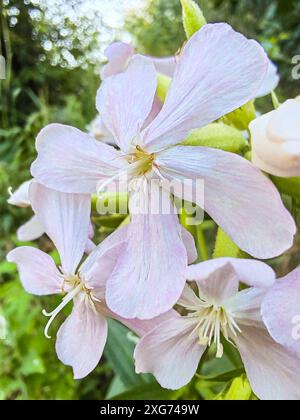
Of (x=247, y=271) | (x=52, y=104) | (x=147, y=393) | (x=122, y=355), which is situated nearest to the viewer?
(x=247, y=271)

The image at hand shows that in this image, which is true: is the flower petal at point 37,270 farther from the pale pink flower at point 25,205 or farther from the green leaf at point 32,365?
the green leaf at point 32,365

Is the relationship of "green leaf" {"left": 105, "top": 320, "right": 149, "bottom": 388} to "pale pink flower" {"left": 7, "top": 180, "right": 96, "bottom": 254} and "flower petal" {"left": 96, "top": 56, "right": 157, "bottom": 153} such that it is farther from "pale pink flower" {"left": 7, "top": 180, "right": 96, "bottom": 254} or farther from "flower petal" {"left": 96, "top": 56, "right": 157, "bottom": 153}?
"flower petal" {"left": 96, "top": 56, "right": 157, "bottom": 153}

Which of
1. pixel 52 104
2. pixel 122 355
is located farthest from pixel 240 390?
pixel 52 104

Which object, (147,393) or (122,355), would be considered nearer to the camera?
(147,393)

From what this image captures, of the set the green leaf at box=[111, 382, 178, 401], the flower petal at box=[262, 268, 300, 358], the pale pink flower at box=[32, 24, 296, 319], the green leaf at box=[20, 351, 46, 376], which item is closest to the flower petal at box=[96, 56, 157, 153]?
the pale pink flower at box=[32, 24, 296, 319]

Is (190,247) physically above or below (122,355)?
above

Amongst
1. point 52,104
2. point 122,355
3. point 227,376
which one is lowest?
point 52,104

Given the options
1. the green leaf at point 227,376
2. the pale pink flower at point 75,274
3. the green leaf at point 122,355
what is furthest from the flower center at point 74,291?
the green leaf at point 122,355

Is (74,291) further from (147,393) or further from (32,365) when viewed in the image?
(32,365)
